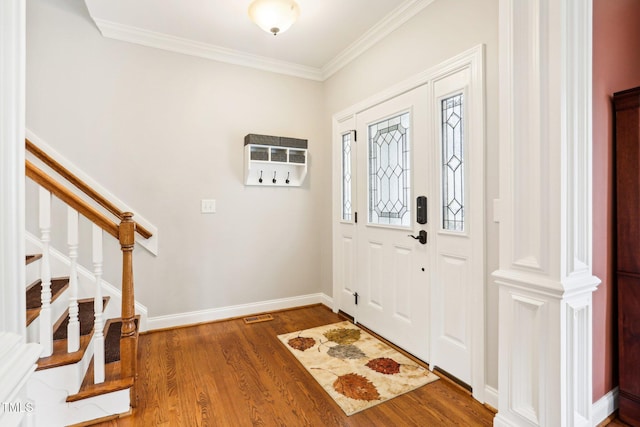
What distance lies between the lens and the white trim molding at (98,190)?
2568 millimetres

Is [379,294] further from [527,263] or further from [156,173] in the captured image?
[156,173]

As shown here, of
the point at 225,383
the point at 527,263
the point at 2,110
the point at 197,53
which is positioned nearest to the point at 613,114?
the point at 527,263

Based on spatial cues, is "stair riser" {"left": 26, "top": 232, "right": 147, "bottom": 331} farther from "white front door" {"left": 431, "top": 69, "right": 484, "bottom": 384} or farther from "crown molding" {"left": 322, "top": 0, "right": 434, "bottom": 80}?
"crown molding" {"left": 322, "top": 0, "right": 434, "bottom": 80}

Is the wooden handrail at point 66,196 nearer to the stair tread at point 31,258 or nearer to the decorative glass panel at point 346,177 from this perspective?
the stair tread at point 31,258

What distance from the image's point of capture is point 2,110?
64cm

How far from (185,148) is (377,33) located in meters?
2.02

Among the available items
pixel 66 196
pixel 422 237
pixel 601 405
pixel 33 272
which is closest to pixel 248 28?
pixel 66 196

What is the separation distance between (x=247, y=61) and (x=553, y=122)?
283cm

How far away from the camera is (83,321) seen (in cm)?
220

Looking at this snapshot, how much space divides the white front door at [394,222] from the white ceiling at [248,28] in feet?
2.21

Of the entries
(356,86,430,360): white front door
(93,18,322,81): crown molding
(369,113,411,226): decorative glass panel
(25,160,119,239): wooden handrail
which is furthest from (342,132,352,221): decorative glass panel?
(25,160,119,239): wooden handrail

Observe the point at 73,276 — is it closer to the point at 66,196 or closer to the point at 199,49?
the point at 66,196

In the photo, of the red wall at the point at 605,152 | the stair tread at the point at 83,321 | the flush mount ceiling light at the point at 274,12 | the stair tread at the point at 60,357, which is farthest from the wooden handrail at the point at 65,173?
the red wall at the point at 605,152

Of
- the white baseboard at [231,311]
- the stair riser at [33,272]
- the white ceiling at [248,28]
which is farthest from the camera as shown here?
the white baseboard at [231,311]
